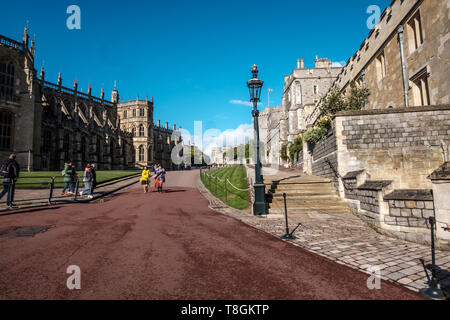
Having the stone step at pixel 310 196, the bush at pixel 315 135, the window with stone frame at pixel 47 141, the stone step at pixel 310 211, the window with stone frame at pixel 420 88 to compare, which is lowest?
the stone step at pixel 310 211

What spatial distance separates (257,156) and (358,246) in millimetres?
4861

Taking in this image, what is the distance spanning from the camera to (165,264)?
4.07m

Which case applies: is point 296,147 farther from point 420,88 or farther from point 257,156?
point 257,156

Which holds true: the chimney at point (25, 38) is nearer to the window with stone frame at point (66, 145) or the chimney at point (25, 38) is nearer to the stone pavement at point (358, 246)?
the window with stone frame at point (66, 145)

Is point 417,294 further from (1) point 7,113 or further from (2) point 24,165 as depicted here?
(1) point 7,113

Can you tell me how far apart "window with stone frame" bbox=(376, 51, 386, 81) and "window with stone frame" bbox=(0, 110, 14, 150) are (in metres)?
37.6

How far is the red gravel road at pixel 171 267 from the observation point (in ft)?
10.3

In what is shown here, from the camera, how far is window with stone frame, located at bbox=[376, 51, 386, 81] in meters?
14.5

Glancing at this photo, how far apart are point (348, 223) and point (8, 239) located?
30.3ft

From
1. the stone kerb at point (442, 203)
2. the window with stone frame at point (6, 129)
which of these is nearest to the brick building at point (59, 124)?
the window with stone frame at point (6, 129)

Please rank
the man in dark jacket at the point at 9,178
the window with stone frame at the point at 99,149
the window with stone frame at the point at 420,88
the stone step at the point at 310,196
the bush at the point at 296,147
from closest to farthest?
the man in dark jacket at the point at 9,178 < the stone step at the point at 310,196 < the window with stone frame at the point at 420,88 < the bush at the point at 296,147 < the window with stone frame at the point at 99,149

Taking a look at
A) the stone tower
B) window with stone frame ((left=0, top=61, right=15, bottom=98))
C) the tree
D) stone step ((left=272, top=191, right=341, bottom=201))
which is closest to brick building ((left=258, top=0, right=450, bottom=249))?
stone step ((left=272, top=191, right=341, bottom=201))

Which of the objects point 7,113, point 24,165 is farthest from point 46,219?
point 7,113

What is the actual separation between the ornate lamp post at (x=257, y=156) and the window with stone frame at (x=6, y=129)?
31.9m
